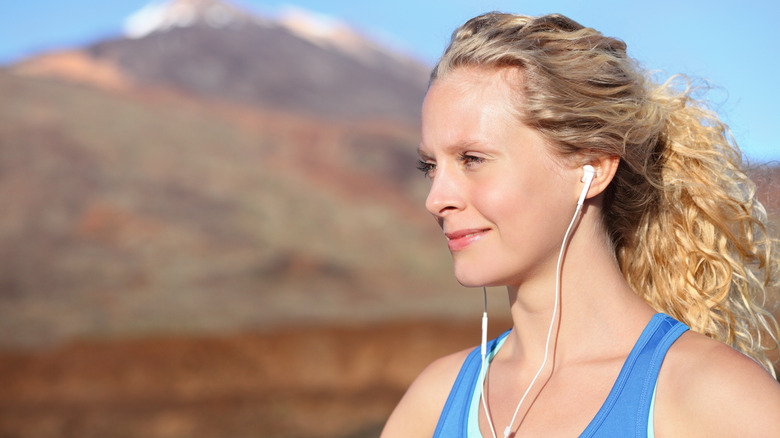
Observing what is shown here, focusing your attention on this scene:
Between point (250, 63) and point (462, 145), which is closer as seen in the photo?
point (462, 145)

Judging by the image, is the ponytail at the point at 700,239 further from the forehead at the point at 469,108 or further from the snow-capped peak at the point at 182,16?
the snow-capped peak at the point at 182,16

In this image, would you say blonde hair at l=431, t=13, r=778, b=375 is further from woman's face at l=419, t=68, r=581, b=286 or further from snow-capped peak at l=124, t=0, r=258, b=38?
snow-capped peak at l=124, t=0, r=258, b=38

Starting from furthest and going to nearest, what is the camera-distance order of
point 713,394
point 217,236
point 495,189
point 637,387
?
point 217,236, point 495,189, point 637,387, point 713,394

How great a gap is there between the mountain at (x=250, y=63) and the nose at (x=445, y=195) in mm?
16637

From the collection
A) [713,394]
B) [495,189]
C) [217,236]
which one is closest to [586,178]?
A: [495,189]

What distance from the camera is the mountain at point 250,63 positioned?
17.4 meters

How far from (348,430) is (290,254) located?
19.9 feet

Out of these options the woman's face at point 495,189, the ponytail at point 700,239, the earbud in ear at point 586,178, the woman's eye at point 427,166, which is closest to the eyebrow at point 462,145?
the woman's face at point 495,189

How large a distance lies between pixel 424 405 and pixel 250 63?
17.8 m

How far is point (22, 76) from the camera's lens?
15797mm

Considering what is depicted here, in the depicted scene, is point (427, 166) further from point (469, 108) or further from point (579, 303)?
point (579, 303)

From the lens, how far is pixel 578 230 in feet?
4.77

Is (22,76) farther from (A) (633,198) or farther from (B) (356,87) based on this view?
(A) (633,198)

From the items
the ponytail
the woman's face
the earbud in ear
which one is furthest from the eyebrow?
the ponytail
